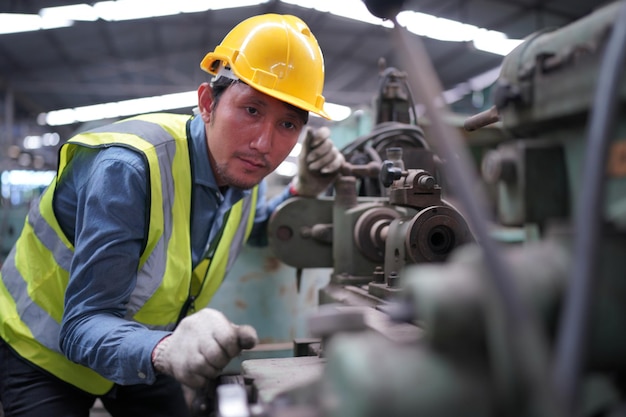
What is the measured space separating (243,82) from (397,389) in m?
1.07

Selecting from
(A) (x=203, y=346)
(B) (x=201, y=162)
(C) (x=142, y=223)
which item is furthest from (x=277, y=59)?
(A) (x=203, y=346)

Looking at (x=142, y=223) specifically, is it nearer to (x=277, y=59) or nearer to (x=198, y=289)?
(x=198, y=289)

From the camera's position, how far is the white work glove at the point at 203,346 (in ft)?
2.77

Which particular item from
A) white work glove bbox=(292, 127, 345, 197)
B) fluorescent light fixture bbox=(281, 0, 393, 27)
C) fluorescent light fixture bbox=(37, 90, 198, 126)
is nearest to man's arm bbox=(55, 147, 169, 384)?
white work glove bbox=(292, 127, 345, 197)

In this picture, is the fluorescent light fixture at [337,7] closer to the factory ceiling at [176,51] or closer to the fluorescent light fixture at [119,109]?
the factory ceiling at [176,51]

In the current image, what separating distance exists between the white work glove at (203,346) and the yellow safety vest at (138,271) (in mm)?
392

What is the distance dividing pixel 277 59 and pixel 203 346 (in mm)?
829

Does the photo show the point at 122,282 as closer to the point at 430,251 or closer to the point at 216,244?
the point at 216,244

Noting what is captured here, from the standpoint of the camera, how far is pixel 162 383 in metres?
1.58

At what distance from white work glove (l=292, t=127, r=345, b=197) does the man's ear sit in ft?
1.10

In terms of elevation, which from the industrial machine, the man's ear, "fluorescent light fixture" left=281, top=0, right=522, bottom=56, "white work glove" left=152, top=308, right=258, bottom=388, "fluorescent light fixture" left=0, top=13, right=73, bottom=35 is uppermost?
"fluorescent light fixture" left=281, top=0, right=522, bottom=56

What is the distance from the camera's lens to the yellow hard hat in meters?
1.38

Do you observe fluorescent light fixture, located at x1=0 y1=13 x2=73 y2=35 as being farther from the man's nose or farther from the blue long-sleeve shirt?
the man's nose

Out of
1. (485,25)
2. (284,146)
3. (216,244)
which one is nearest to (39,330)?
(216,244)
